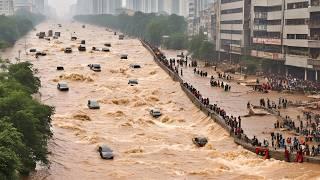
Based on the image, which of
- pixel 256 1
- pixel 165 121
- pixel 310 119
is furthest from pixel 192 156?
pixel 256 1

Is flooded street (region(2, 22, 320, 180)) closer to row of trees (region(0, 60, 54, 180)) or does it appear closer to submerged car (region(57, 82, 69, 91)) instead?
submerged car (region(57, 82, 69, 91))

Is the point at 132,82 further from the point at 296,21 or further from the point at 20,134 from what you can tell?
the point at 20,134

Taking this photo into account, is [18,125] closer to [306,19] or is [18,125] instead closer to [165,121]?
[165,121]

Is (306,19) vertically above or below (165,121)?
above

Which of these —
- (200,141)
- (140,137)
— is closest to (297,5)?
(140,137)

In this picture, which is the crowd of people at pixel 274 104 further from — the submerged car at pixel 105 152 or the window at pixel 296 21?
the window at pixel 296 21

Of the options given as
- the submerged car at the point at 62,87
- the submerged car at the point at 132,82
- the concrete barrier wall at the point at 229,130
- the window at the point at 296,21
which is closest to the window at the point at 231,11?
the window at the point at 296,21
